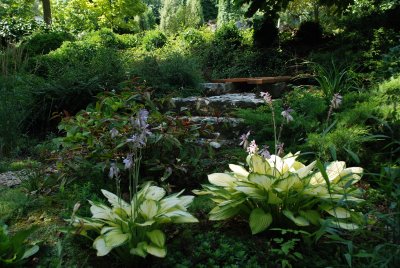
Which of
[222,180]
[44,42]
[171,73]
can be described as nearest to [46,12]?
[44,42]

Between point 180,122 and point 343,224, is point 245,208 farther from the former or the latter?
point 180,122

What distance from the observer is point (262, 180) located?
2504mm

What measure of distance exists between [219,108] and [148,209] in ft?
11.3

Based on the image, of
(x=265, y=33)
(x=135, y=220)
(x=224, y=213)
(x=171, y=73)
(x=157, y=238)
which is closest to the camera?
(x=157, y=238)

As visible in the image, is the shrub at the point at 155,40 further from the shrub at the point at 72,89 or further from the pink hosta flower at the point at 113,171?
the pink hosta flower at the point at 113,171

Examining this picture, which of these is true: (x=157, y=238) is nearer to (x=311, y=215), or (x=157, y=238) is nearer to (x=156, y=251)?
(x=156, y=251)

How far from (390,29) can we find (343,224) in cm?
631

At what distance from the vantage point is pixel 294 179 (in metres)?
2.49

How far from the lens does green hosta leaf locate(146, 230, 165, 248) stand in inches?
85.7

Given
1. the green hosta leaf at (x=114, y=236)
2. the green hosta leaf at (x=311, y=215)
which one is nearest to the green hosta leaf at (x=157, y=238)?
the green hosta leaf at (x=114, y=236)

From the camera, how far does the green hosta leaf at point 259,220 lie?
2438 mm

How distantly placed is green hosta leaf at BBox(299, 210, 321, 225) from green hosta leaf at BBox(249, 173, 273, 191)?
24 centimetres

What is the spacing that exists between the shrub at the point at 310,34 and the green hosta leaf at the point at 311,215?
24.7 ft

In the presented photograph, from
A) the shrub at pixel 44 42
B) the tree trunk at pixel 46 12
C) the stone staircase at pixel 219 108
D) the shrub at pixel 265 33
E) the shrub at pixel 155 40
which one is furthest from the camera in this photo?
the tree trunk at pixel 46 12
